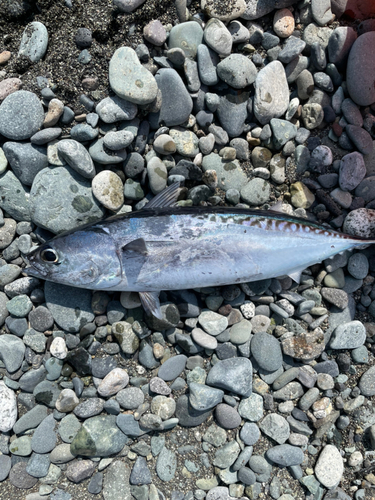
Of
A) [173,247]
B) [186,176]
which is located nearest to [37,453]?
[173,247]

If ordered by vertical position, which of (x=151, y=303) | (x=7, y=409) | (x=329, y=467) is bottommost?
(x=329, y=467)

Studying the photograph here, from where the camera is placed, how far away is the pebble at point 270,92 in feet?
11.3

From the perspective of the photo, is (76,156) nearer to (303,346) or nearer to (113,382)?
(113,382)

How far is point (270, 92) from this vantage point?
3.46m

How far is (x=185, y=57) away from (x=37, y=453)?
4258 millimetres

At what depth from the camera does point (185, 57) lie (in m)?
3.37

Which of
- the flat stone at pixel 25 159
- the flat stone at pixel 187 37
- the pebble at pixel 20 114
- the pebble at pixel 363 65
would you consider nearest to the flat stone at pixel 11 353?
the flat stone at pixel 25 159

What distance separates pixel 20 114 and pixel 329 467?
472 centimetres

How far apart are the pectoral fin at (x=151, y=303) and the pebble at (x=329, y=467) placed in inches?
89.2

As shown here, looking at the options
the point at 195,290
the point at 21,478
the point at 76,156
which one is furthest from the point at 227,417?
the point at 76,156

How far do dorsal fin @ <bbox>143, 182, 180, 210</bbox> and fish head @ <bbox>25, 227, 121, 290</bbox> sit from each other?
0.53 meters

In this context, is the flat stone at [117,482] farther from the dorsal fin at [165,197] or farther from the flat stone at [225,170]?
the flat stone at [225,170]

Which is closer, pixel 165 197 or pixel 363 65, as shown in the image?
pixel 165 197

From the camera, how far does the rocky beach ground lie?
129 inches
